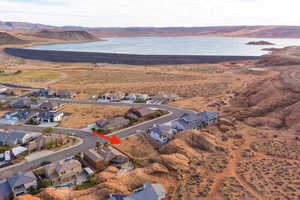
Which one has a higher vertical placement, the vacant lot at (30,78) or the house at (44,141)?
the vacant lot at (30,78)

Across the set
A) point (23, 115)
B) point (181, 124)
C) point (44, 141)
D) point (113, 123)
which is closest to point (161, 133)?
point (181, 124)

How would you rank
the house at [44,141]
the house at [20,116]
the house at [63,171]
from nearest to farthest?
the house at [63,171], the house at [44,141], the house at [20,116]

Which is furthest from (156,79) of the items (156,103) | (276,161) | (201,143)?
(276,161)

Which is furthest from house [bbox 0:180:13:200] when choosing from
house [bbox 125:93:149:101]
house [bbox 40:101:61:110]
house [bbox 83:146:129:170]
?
house [bbox 125:93:149:101]

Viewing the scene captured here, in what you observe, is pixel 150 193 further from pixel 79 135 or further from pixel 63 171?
pixel 79 135

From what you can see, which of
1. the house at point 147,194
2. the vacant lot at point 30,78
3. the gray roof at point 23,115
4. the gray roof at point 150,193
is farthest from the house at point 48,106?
the gray roof at point 150,193

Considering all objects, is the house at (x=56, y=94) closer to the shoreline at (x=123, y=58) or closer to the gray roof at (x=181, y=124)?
the gray roof at (x=181, y=124)

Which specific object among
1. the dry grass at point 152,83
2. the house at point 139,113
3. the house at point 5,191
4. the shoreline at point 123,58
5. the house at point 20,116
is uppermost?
the shoreline at point 123,58

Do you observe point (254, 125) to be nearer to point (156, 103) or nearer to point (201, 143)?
point (201, 143)
